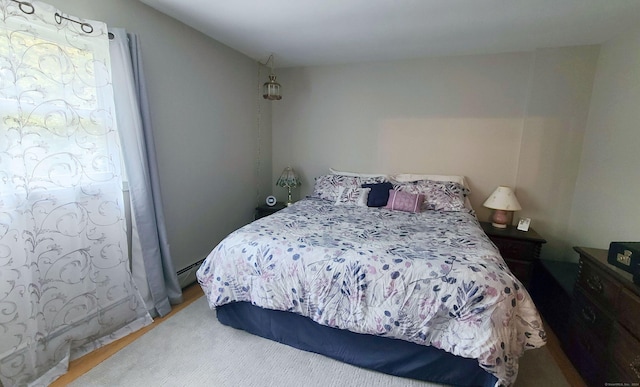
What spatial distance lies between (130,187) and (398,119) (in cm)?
276

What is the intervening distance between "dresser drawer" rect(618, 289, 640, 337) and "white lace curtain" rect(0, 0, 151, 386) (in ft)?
9.53

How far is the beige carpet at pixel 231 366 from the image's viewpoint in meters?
1.60

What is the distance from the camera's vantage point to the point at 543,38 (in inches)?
99.0

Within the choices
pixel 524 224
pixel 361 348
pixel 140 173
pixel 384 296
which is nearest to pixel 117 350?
pixel 140 173

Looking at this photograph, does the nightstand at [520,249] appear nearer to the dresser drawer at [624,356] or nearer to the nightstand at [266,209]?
the dresser drawer at [624,356]

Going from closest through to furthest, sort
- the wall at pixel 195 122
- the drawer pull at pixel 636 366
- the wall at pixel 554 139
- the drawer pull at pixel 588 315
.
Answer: the drawer pull at pixel 636 366
the drawer pull at pixel 588 315
the wall at pixel 195 122
the wall at pixel 554 139

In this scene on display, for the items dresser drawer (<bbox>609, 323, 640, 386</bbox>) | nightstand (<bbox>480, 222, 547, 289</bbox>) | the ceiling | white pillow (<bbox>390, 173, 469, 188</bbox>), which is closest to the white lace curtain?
the ceiling

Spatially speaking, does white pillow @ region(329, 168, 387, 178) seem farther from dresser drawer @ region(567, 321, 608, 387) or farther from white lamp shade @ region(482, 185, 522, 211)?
dresser drawer @ region(567, 321, 608, 387)

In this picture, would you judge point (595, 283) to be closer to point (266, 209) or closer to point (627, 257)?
point (627, 257)

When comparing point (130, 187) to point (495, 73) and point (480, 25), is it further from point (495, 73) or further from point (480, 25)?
point (495, 73)

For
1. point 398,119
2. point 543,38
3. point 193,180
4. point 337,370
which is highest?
point 543,38

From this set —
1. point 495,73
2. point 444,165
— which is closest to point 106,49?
point 444,165

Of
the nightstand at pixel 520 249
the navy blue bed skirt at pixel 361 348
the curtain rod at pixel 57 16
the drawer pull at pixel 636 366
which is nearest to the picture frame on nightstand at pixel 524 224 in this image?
the nightstand at pixel 520 249

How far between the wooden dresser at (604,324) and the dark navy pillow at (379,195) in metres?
1.52
